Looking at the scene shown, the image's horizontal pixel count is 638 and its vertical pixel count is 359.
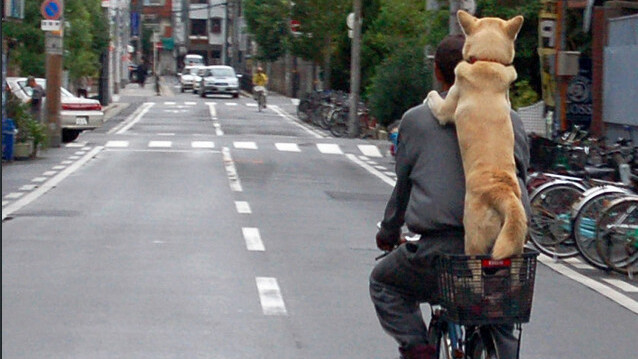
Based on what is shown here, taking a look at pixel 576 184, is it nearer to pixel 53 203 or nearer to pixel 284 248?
pixel 284 248

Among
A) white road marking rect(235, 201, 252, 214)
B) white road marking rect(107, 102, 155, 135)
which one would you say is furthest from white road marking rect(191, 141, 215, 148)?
white road marking rect(235, 201, 252, 214)

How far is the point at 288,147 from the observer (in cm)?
3186

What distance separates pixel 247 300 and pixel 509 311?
15.7ft

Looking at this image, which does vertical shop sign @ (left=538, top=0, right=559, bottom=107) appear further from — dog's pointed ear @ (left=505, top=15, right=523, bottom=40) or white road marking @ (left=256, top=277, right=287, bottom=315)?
dog's pointed ear @ (left=505, top=15, right=523, bottom=40)

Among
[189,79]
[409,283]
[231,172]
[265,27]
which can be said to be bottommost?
[189,79]

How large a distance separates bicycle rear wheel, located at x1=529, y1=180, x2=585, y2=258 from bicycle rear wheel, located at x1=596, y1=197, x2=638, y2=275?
43.2 inches

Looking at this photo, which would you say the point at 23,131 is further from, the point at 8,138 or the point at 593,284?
the point at 593,284

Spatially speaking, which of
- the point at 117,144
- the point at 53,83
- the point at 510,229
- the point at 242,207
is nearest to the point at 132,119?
the point at 117,144

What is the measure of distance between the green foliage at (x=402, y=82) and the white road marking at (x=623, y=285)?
79.9ft

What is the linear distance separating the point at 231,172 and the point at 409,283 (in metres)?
18.1

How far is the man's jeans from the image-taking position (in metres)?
5.21

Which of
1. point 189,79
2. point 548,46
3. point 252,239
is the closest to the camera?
point 252,239

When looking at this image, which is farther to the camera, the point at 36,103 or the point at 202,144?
the point at 202,144

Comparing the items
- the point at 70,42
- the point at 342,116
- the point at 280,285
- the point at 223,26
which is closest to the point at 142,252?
the point at 280,285
